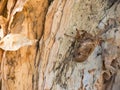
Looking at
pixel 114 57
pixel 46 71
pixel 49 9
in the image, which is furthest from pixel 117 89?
pixel 49 9

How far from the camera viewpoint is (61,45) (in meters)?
0.91

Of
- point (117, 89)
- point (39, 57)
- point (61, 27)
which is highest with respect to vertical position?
point (61, 27)

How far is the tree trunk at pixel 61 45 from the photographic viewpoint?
2.92 ft

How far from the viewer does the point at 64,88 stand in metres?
0.89

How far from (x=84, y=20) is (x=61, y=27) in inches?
3.3

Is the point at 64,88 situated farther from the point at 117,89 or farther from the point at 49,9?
the point at 49,9

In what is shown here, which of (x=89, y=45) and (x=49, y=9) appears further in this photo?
(x=49, y=9)

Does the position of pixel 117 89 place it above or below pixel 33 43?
below

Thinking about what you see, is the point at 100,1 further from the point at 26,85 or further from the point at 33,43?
the point at 26,85

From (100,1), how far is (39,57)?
0.29 meters

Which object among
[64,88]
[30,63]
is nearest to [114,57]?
[64,88]

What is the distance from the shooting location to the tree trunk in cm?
89

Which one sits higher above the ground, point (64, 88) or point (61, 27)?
point (61, 27)

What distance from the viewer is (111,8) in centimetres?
95
